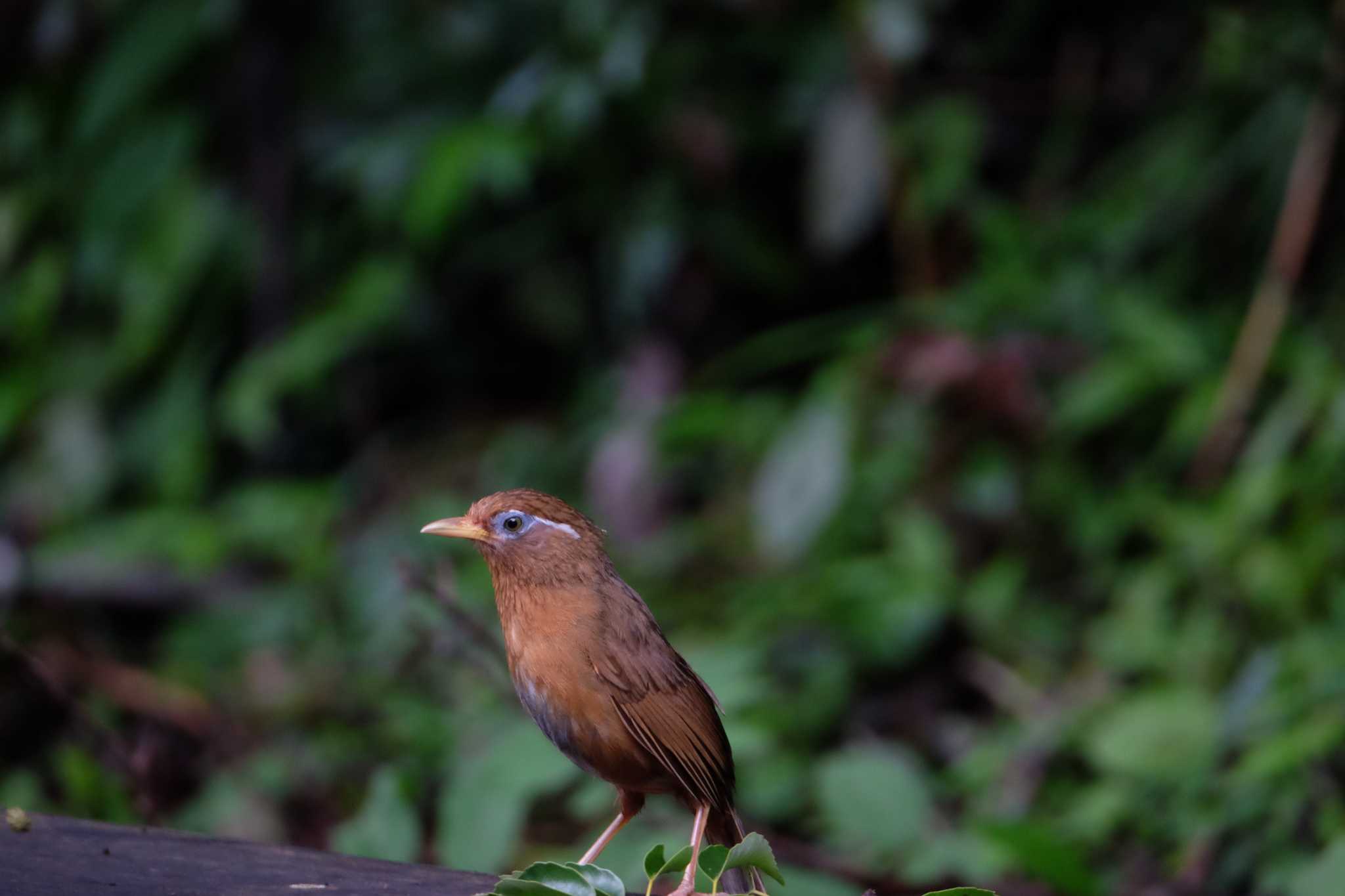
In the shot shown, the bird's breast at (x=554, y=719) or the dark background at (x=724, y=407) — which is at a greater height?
the dark background at (x=724, y=407)

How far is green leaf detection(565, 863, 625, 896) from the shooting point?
1917mm

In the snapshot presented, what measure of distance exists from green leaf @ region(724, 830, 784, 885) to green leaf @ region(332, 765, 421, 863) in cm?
132

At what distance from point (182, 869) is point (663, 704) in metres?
0.81

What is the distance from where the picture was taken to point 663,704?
2582 millimetres

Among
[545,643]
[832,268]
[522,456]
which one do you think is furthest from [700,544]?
[545,643]

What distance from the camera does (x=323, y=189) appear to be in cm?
686

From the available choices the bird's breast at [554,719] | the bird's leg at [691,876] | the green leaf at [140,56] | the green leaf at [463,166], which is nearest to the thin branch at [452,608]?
the bird's breast at [554,719]

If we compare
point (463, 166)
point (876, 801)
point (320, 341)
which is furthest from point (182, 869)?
point (320, 341)

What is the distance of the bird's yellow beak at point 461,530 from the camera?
105 inches

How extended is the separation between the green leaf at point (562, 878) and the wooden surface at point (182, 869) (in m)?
0.38

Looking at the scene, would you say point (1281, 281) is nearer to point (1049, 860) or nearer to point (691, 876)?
point (1049, 860)

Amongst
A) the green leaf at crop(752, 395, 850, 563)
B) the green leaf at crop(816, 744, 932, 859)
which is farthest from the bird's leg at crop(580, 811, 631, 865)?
the green leaf at crop(752, 395, 850, 563)

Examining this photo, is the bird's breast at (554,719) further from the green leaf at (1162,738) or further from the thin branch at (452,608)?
the green leaf at (1162,738)

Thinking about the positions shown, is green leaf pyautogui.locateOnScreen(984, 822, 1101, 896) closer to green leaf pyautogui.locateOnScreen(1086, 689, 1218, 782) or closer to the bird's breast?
green leaf pyautogui.locateOnScreen(1086, 689, 1218, 782)
